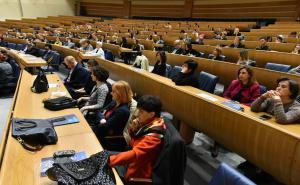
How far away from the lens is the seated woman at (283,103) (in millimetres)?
2244

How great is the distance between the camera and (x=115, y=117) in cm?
250

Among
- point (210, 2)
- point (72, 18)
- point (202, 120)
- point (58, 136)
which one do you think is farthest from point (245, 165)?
point (72, 18)

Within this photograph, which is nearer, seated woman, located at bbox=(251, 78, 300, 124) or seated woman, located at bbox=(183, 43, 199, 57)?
seated woman, located at bbox=(251, 78, 300, 124)

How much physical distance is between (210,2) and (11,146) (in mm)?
15210

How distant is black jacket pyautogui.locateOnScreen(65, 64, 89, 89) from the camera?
14.7 feet

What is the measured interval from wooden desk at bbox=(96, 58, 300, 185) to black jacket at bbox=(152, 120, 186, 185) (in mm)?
706

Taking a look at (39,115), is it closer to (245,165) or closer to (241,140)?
(241,140)

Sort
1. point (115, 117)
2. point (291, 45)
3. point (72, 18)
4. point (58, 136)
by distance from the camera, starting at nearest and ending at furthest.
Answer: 1. point (58, 136)
2. point (115, 117)
3. point (291, 45)
4. point (72, 18)

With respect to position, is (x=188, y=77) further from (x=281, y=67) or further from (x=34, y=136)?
(x=34, y=136)

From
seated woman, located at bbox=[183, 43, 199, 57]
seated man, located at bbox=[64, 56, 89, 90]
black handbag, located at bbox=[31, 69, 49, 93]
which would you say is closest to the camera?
black handbag, located at bbox=[31, 69, 49, 93]

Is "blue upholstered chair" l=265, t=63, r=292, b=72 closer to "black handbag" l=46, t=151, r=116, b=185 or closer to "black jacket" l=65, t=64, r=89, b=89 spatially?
"black jacket" l=65, t=64, r=89, b=89

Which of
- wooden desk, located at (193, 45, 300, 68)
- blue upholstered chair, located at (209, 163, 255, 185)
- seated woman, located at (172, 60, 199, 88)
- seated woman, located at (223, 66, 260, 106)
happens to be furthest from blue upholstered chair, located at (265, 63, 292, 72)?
blue upholstered chair, located at (209, 163, 255, 185)

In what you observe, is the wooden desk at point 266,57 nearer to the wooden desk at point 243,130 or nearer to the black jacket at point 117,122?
the wooden desk at point 243,130

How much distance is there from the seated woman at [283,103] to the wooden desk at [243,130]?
Answer: 0.26ft
